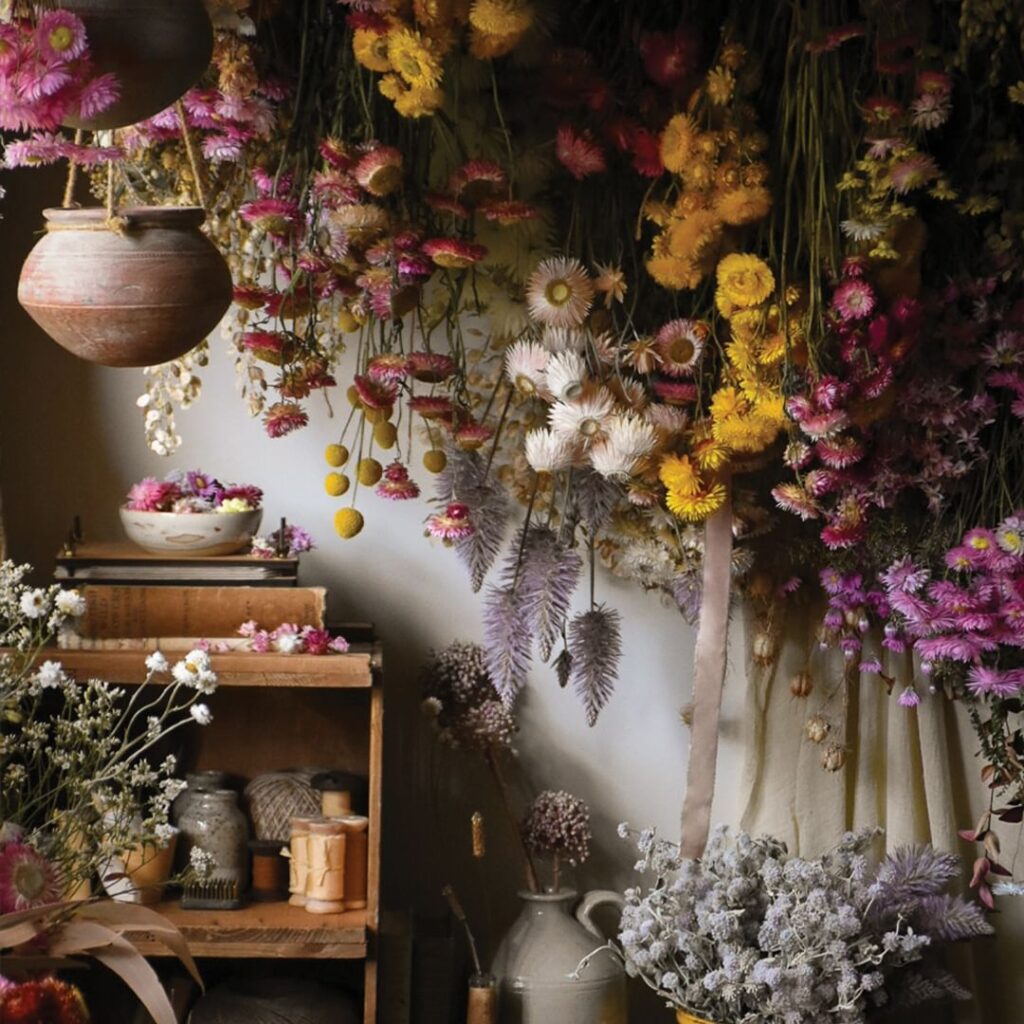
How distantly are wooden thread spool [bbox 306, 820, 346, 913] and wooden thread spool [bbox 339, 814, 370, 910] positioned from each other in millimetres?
15

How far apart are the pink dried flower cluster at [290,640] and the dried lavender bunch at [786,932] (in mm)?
454

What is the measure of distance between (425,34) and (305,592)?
74 cm

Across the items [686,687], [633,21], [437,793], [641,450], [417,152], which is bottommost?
[437,793]

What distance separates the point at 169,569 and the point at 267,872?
1.41 ft

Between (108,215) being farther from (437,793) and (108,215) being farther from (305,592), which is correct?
(437,793)

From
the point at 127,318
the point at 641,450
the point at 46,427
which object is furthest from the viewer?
the point at 46,427

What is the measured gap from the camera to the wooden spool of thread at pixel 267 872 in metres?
2.19

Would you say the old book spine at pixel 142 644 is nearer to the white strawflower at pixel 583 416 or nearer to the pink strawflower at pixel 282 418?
the pink strawflower at pixel 282 418

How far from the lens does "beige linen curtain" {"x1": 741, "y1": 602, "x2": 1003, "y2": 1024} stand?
7.97 feet

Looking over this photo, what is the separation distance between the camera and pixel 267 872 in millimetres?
2195

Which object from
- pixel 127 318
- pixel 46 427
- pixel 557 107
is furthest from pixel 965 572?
pixel 46 427

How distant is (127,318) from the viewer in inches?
61.1

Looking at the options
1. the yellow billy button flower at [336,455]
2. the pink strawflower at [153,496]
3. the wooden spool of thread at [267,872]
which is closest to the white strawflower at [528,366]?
the yellow billy button flower at [336,455]

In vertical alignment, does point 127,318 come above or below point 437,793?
above
